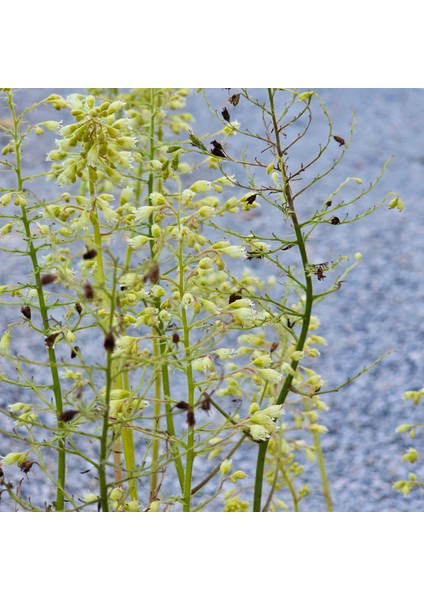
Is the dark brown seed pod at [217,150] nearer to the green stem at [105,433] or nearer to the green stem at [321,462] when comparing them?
the green stem at [105,433]

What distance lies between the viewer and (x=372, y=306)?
2.42m

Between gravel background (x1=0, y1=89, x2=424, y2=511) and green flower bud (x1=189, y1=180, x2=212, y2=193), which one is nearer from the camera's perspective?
green flower bud (x1=189, y1=180, x2=212, y2=193)

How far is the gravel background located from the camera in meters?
1.92

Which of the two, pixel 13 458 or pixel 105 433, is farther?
pixel 13 458

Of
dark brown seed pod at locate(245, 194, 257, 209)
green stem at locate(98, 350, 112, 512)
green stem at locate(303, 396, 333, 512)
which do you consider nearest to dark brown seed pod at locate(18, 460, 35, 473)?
green stem at locate(98, 350, 112, 512)

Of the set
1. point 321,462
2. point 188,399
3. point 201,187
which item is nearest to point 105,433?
point 188,399

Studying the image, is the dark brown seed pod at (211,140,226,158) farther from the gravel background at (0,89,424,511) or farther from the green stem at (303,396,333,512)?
the gravel background at (0,89,424,511)

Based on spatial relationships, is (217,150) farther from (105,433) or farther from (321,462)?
(321,462)

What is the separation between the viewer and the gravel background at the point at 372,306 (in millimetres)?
1924
